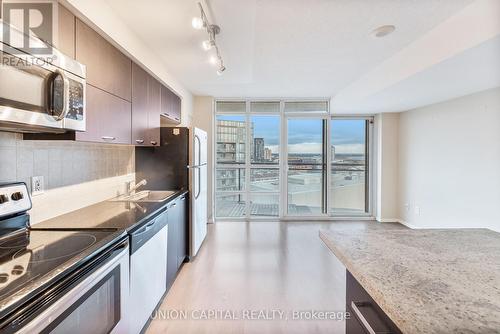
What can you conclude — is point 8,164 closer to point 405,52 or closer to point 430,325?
point 430,325

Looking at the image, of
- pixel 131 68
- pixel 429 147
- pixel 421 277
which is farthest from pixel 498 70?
pixel 131 68

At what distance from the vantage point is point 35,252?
3.92ft

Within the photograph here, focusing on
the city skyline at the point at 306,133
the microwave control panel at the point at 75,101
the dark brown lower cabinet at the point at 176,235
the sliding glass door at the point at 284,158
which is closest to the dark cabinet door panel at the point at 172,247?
the dark brown lower cabinet at the point at 176,235

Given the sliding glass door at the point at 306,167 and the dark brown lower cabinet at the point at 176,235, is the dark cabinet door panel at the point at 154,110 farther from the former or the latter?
the sliding glass door at the point at 306,167

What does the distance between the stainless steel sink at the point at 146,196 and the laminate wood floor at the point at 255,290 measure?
94 centimetres

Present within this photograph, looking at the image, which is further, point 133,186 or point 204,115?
point 204,115

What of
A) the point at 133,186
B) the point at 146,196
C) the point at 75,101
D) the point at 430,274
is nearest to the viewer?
the point at 430,274

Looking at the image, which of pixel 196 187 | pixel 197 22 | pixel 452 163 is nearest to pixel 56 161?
pixel 197 22

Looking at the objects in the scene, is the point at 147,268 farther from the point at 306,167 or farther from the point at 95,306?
the point at 306,167

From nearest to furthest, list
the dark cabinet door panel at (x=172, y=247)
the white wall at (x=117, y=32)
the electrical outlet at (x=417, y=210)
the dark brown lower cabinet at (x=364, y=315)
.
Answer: the dark brown lower cabinet at (x=364, y=315) → the white wall at (x=117, y=32) → the dark cabinet door panel at (x=172, y=247) → the electrical outlet at (x=417, y=210)

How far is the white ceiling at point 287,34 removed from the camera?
189cm

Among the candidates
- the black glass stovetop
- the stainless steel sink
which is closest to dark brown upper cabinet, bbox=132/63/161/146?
the stainless steel sink

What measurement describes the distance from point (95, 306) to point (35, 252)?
1.31 ft

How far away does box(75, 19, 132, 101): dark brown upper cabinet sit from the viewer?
1602 mm
